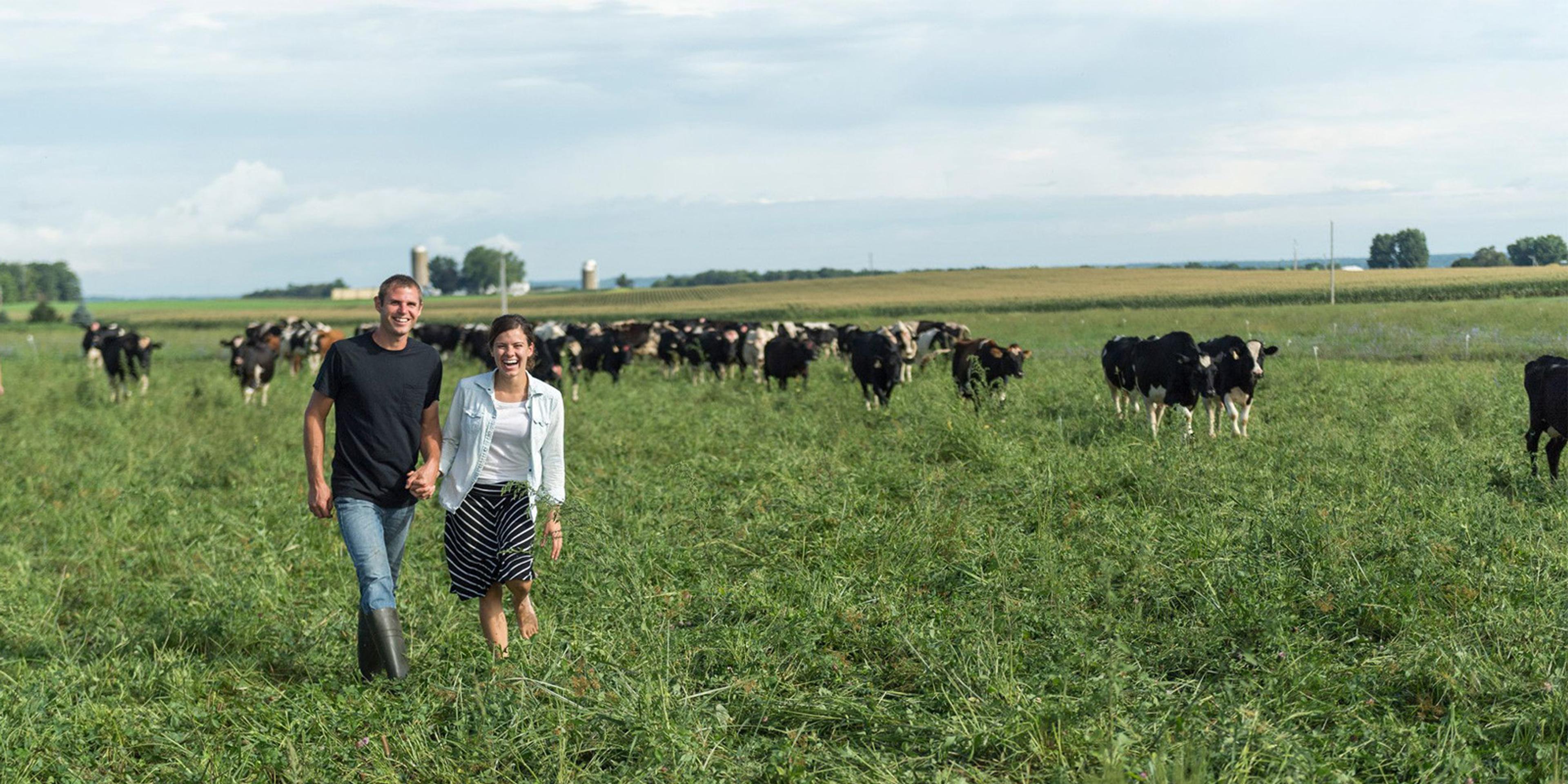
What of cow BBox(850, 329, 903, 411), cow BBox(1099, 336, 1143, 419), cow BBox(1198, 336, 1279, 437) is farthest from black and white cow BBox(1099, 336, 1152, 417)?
cow BBox(850, 329, 903, 411)

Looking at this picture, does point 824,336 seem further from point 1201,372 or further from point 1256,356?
point 1201,372

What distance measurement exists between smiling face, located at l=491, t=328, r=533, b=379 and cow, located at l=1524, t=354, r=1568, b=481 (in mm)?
8561

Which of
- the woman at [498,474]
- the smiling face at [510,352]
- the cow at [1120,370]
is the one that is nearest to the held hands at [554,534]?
the woman at [498,474]

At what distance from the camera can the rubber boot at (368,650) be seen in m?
5.49

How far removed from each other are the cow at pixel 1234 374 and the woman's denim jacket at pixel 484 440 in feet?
34.1

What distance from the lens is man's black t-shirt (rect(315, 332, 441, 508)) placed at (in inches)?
219

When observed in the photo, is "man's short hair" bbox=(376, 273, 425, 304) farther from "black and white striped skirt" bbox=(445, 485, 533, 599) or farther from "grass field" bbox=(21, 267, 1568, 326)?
"grass field" bbox=(21, 267, 1568, 326)

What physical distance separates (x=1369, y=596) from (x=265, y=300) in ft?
474

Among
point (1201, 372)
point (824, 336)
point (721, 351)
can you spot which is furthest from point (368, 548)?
point (824, 336)

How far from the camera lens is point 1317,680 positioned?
187 inches

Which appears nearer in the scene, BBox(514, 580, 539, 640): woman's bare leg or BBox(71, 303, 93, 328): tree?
BBox(514, 580, 539, 640): woman's bare leg

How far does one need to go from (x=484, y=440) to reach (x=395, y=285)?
0.85 m

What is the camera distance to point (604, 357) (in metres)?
28.1

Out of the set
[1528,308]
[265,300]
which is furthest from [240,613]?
[265,300]
